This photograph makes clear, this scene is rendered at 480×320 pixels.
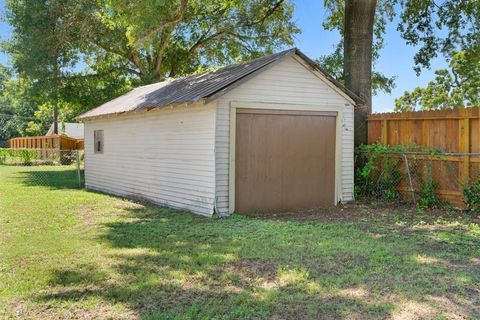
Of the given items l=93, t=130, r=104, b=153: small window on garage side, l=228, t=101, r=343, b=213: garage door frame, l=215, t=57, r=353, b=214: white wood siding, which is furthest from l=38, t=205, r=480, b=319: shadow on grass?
l=93, t=130, r=104, b=153: small window on garage side

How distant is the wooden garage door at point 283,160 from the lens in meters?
9.41

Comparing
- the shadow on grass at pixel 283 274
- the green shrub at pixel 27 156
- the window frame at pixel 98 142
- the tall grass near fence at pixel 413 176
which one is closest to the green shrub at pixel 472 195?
the tall grass near fence at pixel 413 176

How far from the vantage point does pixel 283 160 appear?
9852 millimetres

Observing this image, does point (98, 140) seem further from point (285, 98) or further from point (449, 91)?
point (449, 91)

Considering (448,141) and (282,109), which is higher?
(282,109)

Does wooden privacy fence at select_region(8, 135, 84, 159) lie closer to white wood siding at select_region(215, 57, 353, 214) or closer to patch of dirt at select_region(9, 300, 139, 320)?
white wood siding at select_region(215, 57, 353, 214)

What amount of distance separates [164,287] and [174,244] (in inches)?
77.3

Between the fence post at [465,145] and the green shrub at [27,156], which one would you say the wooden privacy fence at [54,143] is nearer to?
the green shrub at [27,156]

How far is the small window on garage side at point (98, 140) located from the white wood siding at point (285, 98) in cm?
689

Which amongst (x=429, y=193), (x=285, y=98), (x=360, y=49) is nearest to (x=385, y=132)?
(x=429, y=193)

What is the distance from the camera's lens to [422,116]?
1006cm

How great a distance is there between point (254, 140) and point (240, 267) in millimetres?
4454

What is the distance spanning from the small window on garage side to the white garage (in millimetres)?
3669

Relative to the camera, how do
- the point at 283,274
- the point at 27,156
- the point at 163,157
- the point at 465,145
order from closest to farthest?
the point at 283,274, the point at 465,145, the point at 163,157, the point at 27,156
